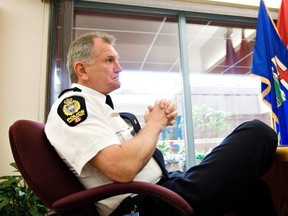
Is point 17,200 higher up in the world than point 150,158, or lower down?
lower down

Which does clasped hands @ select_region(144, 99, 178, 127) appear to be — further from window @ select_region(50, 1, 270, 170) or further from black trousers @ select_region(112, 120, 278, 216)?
window @ select_region(50, 1, 270, 170)

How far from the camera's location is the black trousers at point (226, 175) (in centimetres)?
80

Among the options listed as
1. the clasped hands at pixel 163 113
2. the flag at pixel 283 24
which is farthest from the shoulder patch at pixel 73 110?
the flag at pixel 283 24

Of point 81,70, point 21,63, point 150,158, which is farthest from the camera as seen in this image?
point 21,63

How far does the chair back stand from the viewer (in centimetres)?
72

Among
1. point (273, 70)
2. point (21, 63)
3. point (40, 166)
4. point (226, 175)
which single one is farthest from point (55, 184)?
point (273, 70)

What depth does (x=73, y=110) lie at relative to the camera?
828 mm

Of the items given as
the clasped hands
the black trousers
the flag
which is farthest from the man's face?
the flag

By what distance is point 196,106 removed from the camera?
2.51 m

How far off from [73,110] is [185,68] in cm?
176

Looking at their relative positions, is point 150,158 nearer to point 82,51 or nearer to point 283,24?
point 82,51

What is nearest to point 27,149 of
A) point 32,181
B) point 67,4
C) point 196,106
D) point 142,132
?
point 32,181

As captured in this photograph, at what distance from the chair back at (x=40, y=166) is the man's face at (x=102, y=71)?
0.40 meters

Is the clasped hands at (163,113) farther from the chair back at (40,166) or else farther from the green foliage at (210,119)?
the green foliage at (210,119)
